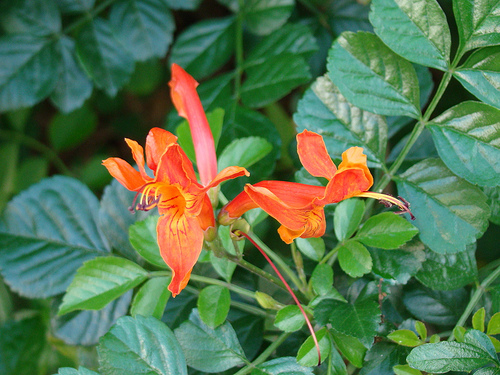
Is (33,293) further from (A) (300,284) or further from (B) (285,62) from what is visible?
(B) (285,62)

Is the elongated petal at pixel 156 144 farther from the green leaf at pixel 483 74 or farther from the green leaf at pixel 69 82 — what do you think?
the green leaf at pixel 69 82

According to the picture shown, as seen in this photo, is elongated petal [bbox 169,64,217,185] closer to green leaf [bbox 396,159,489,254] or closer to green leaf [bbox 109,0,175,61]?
green leaf [bbox 396,159,489,254]

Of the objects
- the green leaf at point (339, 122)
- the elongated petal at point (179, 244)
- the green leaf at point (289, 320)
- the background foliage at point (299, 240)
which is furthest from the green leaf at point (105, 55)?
the green leaf at point (289, 320)

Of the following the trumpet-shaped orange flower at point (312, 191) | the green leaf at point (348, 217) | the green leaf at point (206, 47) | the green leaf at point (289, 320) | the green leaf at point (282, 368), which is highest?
the green leaf at point (206, 47)

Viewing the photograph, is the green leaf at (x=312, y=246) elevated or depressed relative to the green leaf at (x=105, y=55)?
depressed

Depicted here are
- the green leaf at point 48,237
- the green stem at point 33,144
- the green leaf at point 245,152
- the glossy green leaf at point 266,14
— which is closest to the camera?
the green leaf at point 245,152

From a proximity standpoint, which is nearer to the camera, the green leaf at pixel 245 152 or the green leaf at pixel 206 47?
the green leaf at pixel 245 152

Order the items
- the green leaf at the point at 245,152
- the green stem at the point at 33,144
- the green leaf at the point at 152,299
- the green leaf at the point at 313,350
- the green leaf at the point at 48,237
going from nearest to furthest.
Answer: the green leaf at the point at 313,350 → the green leaf at the point at 152,299 → the green leaf at the point at 245,152 → the green leaf at the point at 48,237 → the green stem at the point at 33,144
